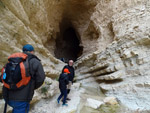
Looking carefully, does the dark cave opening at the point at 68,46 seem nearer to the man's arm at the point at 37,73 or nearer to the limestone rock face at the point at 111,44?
the limestone rock face at the point at 111,44

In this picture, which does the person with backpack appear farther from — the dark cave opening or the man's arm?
the dark cave opening

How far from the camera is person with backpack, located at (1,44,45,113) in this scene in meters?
1.33

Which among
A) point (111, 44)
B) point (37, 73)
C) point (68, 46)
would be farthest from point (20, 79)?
point (68, 46)

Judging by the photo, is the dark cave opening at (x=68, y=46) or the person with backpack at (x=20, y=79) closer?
the person with backpack at (x=20, y=79)

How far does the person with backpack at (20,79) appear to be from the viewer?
1.33m

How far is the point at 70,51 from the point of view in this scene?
14820mm

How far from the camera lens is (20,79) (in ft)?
4.41

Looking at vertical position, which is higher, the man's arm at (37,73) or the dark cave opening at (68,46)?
the dark cave opening at (68,46)

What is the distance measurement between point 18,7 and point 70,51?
39.0ft

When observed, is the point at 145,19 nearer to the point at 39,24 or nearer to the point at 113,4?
the point at 113,4

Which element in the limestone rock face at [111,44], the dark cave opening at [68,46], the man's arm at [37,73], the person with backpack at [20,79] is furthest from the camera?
the dark cave opening at [68,46]

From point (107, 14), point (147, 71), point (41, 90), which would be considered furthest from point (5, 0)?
point (107, 14)

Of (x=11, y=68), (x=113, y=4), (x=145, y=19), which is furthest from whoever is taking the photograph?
(x=113, y=4)

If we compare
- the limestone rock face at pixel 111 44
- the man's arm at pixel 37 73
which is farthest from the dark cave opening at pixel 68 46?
the man's arm at pixel 37 73
